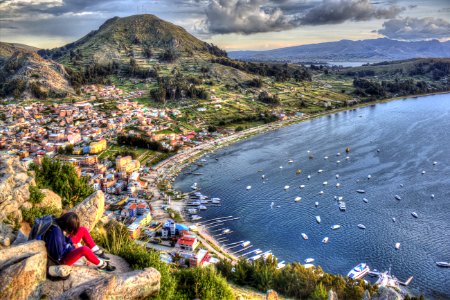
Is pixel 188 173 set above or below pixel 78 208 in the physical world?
below

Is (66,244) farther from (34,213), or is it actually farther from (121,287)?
(34,213)

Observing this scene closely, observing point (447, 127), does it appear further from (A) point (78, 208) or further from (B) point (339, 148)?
(A) point (78, 208)

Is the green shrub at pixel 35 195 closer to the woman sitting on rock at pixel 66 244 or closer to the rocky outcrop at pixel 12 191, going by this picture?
the rocky outcrop at pixel 12 191

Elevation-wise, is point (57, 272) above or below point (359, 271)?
above

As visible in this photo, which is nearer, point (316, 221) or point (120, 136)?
point (316, 221)

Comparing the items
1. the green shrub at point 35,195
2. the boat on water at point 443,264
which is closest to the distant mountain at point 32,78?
the green shrub at point 35,195

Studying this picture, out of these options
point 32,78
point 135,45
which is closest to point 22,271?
point 32,78

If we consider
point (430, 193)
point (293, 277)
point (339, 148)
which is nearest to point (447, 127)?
point (339, 148)
